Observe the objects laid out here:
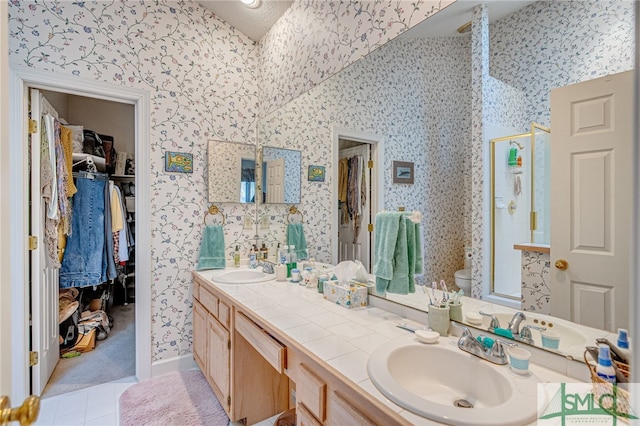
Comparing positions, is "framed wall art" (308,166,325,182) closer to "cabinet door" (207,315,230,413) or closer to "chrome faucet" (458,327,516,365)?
"cabinet door" (207,315,230,413)

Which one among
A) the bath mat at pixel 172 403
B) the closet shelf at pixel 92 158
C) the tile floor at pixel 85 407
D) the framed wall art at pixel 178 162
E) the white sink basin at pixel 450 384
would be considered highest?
the closet shelf at pixel 92 158

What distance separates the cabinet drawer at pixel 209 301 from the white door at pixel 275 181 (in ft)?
2.82

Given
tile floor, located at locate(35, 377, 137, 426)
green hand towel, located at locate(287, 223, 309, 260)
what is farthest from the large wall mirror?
tile floor, located at locate(35, 377, 137, 426)

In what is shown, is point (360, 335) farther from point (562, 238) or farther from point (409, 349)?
point (562, 238)

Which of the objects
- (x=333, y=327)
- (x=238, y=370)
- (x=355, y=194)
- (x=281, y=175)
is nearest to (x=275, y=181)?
(x=281, y=175)

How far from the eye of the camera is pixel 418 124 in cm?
147

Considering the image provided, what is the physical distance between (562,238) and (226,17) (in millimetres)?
2723

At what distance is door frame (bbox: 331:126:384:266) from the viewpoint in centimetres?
156

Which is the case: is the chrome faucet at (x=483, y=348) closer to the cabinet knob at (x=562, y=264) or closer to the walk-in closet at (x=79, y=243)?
the cabinet knob at (x=562, y=264)

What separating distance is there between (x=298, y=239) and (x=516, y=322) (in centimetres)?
145

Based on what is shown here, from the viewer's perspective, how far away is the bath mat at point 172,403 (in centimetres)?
183

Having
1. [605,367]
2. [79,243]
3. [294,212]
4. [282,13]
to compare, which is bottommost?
[605,367]

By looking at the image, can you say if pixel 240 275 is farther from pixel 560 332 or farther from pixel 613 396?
pixel 613 396

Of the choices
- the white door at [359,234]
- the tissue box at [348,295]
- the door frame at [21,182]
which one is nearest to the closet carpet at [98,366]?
the door frame at [21,182]
